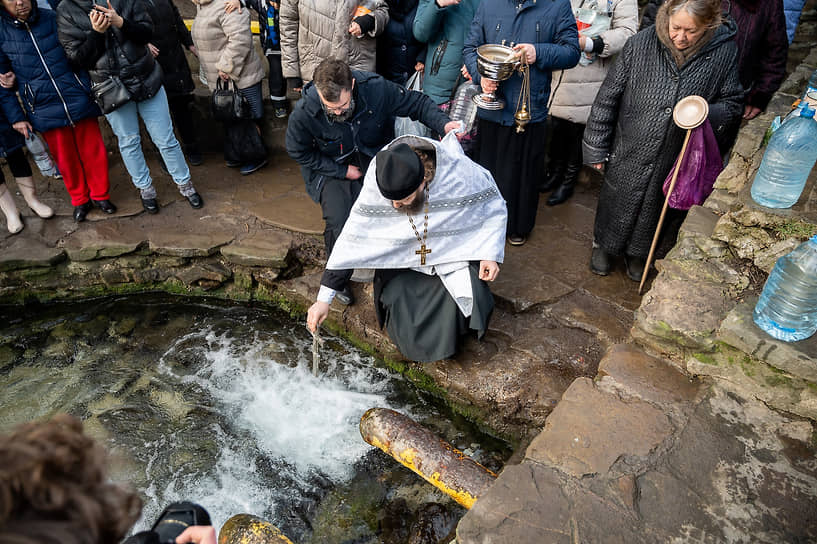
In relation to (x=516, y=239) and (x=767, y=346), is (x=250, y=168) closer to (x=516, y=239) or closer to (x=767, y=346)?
(x=516, y=239)

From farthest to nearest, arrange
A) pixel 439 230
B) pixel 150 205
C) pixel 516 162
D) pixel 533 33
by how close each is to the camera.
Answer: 1. pixel 150 205
2. pixel 516 162
3. pixel 533 33
4. pixel 439 230

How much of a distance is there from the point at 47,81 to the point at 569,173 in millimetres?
4302

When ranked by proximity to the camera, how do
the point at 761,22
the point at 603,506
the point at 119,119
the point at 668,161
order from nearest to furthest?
the point at 603,506
the point at 668,161
the point at 761,22
the point at 119,119

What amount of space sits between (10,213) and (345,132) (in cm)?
309

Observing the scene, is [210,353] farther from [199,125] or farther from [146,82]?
[199,125]

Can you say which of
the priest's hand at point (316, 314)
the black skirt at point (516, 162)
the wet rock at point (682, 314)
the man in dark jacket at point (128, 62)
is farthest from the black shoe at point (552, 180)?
the man in dark jacket at point (128, 62)

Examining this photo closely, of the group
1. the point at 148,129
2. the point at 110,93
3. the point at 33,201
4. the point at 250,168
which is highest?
the point at 110,93

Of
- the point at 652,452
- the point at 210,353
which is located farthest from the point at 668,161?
the point at 210,353

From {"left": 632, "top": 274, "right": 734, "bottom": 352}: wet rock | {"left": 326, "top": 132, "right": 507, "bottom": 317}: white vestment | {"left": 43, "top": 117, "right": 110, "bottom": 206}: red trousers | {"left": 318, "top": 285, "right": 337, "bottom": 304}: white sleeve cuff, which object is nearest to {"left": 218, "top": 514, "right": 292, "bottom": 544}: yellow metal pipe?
{"left": 318, "top": 285, "right": 337, "bottom": 304}: white sleeve cuff

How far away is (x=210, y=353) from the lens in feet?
14.3

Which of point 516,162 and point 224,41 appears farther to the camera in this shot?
point 224,41

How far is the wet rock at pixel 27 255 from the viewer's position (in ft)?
15.2

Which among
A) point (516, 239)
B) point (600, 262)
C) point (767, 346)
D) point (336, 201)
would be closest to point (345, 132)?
point (336, 201)

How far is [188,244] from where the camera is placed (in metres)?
4.74
